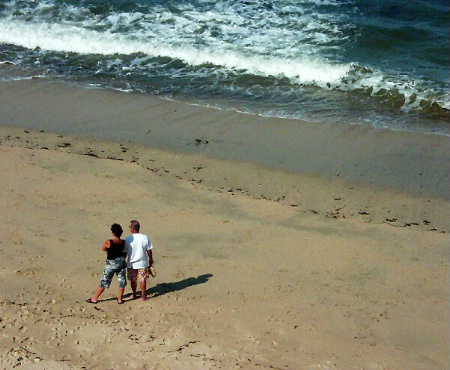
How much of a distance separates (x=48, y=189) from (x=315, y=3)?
11095mm

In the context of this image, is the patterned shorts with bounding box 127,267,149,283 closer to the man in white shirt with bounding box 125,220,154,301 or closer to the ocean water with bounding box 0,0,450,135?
the man in white shirt with bounding box 125,220,154,301

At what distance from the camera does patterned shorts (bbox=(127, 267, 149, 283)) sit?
7.66 m

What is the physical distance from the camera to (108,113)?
42.2 feet

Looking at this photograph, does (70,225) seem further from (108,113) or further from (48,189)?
(108,113)

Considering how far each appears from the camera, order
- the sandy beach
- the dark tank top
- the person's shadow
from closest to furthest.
Answer: 1. the sandy beach
2. the dark tank top
3. the person's shadow

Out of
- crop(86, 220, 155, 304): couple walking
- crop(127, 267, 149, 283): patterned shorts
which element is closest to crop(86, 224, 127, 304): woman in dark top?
crop(86, 220, 155, 304): couple walking

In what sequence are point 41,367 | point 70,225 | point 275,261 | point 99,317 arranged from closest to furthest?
1. point 41,367
2. point 99,317
3. point 275,261
4. point 70,225

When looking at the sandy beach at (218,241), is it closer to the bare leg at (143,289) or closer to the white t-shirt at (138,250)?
the bare leg at (143,289)

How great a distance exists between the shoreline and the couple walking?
3.96 m

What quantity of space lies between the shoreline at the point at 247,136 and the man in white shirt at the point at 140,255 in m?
3.94

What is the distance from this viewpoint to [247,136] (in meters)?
12.0

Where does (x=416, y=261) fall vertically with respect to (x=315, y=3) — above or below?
below

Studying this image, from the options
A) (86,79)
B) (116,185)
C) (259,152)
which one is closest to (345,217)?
(259,152)

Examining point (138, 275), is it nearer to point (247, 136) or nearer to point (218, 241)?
point (218, 241)
